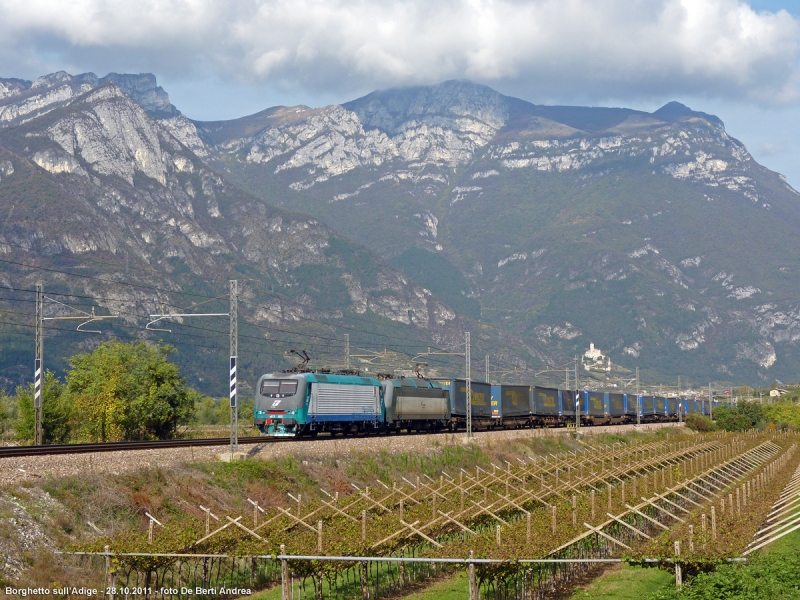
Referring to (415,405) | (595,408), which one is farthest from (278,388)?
(595,408)

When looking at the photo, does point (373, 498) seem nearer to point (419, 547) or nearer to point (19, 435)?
point (419, 547)

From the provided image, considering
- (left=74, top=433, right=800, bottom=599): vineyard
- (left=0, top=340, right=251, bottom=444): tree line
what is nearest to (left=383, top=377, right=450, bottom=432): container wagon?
(left=0, top=340, right=251, bottom=444): tree line

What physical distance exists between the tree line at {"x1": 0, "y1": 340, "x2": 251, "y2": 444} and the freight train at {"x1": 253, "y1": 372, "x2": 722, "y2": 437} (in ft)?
50.2

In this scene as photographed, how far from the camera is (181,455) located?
4325 cm

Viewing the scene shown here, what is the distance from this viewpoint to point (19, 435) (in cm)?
6278

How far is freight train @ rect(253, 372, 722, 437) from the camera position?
191 ft

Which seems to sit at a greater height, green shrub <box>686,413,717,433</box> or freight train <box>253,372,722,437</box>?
freight train <box>253,372,722,437</box>

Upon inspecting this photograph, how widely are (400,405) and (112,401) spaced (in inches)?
857

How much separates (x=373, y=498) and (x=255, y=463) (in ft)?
19.6

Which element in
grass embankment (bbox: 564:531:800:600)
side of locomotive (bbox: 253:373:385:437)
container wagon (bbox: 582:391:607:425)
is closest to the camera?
grass embankment (bbox: 564:531:800:600)

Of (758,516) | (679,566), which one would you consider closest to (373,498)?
(758,516)

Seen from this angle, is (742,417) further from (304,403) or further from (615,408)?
(304,403)

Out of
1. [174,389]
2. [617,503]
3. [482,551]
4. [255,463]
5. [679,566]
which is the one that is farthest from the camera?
[174,389]

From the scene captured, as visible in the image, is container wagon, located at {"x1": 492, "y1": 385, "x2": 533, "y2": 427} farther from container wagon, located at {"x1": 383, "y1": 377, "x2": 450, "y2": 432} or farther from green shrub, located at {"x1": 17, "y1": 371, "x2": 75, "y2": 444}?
→ green shrub, located at {"x1": 17, "y1": 371, "x2": 75, "y2": 444}
